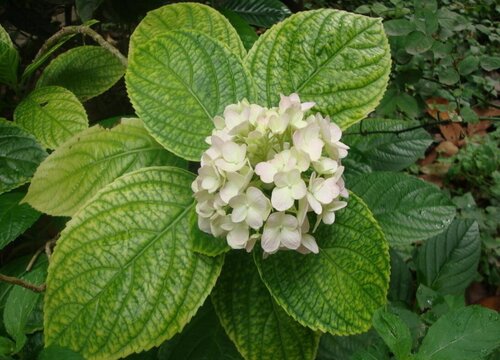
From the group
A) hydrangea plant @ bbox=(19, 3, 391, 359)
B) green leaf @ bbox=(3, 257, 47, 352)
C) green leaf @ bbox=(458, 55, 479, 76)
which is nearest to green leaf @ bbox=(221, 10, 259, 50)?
hydrangea plant @ bbox=(19, 3, 391, 359)

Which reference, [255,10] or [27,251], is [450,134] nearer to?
[255,10]

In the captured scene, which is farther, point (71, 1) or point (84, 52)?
point (71, 1)

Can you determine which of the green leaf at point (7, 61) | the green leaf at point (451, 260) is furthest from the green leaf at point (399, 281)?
the green leaf at point (7, 61)

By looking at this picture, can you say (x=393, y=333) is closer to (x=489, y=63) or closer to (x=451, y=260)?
(x=451, y=260)

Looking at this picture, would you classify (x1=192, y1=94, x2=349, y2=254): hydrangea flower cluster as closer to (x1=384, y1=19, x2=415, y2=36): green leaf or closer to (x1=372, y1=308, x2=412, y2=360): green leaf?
(x1=372, y1=308, x2=412, y2=360): green leaf

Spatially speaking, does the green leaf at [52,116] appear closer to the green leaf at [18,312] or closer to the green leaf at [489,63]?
the green leaf at [18,312]

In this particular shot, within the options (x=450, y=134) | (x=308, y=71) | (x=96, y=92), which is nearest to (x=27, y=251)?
(x=96, y=92)
